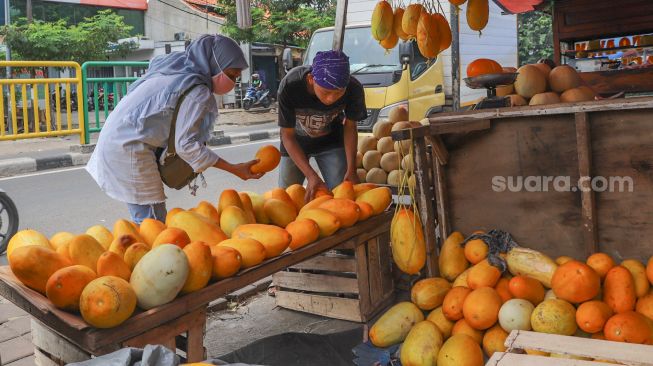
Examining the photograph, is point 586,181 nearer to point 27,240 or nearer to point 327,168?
point 327,168

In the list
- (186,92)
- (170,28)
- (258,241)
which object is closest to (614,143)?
(258,241)

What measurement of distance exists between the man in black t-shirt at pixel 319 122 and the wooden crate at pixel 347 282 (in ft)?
1.37

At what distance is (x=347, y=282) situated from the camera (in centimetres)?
331

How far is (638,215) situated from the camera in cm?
283

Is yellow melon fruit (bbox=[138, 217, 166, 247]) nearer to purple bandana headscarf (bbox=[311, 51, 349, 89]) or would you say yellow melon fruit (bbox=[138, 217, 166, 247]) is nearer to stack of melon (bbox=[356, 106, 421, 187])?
purple bandana headscarf (bbox=[311, 51, 349, 89])

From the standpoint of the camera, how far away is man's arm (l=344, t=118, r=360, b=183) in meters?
3.94

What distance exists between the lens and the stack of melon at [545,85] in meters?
3.11

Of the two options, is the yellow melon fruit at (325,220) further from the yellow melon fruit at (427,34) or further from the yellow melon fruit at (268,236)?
the yellow melon fruit at (427,34)

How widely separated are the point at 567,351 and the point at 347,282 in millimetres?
1496

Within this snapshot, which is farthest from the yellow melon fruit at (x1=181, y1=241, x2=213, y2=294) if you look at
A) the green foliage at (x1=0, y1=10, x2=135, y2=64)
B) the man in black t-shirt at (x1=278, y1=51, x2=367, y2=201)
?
the green foliage at (x1=0, y1=10, x2=135, y2=64)

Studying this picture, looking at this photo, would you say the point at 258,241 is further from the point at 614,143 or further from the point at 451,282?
the point at 614,143

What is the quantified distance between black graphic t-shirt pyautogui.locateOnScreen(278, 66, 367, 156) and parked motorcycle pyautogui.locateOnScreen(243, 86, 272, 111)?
55.3 feet

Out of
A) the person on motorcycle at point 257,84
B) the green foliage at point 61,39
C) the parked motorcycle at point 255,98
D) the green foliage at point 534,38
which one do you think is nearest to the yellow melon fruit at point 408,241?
the green foliage at point 61,39

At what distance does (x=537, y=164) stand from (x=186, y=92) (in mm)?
1774
